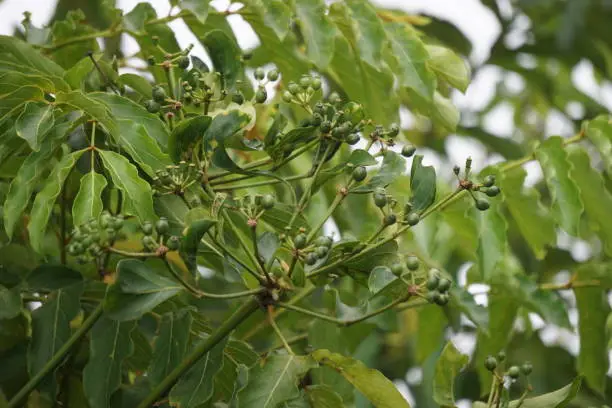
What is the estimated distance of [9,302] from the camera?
4.49ft

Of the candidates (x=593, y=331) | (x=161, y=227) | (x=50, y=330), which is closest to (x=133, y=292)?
(x=161, y=227)

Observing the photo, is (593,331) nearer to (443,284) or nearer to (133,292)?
(443,284)

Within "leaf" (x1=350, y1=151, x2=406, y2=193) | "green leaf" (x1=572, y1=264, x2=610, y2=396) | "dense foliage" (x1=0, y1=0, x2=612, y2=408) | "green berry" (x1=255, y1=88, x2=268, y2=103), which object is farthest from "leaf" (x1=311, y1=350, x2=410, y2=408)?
"green leaf" (x1=572, y1=264, x2=610, y2=396)

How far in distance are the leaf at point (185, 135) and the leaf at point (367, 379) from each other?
299mm

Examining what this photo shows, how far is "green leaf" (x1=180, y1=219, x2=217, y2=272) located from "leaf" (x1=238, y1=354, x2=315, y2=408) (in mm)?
164

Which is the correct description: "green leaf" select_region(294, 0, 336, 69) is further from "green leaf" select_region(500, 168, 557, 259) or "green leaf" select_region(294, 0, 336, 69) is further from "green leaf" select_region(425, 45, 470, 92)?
"green leaf" select_region(500, 168, 557, 259)

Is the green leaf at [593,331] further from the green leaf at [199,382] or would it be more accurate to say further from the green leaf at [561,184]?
the green leaf at [199,382]

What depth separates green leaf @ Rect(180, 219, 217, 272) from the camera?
110 centimetres

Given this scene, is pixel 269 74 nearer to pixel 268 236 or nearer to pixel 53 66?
pixel 268 236

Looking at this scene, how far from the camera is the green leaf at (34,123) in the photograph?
4.03ft

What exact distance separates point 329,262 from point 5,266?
0.50m

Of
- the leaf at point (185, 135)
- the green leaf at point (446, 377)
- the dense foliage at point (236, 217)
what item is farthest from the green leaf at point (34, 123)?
the green leaf at point (446, 377)

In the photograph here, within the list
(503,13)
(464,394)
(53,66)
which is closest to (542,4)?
(503,13)

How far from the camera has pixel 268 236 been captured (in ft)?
Result: 3.87
